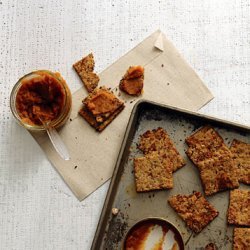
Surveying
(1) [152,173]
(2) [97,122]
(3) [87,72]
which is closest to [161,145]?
(1) [152,173]

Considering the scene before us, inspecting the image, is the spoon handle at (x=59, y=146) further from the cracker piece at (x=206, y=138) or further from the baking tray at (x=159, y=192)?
the cracker piece at (x=206, y=138)

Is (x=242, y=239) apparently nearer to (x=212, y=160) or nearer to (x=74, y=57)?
(x=212, y=160)

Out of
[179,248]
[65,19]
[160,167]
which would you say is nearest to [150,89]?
[160,167]

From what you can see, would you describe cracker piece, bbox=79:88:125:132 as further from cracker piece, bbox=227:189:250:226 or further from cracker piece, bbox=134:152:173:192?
cracker piece, bbox=227:189:250:226

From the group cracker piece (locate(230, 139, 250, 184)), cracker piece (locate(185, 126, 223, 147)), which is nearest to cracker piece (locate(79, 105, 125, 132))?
cracker piece (locate(185, 126, 223, 147))

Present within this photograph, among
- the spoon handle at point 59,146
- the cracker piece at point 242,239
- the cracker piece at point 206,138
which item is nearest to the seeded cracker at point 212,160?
the cracker piece at point 206,138

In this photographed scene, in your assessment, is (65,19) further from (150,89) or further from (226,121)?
(226,121)
